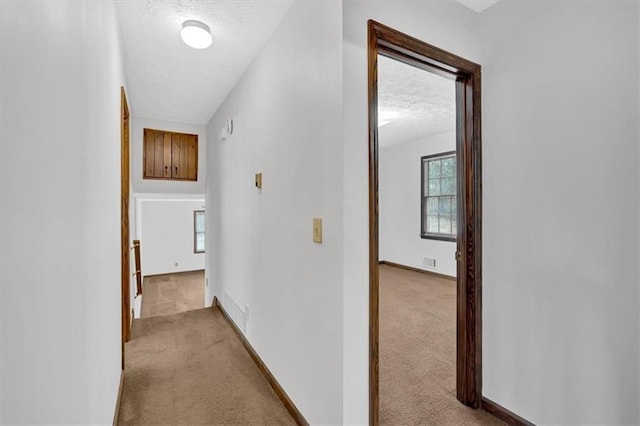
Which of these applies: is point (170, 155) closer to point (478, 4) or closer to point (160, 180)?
point (160, 180)

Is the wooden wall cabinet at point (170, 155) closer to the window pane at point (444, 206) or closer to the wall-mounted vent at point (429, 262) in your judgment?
the window pane at point (444, 206)

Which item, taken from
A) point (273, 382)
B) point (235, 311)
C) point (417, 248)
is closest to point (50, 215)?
point (273, 382)

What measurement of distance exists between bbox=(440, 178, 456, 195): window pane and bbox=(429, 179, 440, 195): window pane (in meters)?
0.10

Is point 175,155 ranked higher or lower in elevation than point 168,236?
higher

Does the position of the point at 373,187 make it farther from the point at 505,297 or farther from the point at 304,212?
the point at 505,297

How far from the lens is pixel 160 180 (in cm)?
410

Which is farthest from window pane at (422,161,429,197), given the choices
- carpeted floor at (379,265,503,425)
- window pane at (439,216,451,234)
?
carpeted floor at (379,265,503,425)

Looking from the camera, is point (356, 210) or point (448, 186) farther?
point (448, 186)

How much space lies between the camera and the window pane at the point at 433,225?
5754 millimetres

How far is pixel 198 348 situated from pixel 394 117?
377 cm

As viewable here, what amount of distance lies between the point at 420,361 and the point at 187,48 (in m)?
3.12

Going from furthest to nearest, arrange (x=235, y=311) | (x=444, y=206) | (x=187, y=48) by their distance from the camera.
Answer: (x=444, y=206) → (x=235, y=311) → (x=187, y=48)

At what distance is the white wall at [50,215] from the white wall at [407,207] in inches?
206

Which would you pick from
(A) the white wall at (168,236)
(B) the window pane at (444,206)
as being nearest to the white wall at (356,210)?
(B) the window pane at (444,206)
